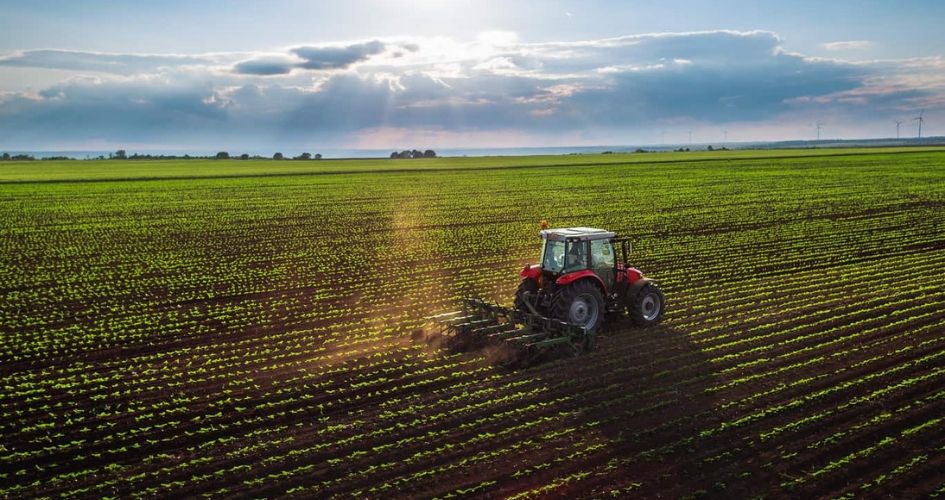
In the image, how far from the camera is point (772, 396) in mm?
11961

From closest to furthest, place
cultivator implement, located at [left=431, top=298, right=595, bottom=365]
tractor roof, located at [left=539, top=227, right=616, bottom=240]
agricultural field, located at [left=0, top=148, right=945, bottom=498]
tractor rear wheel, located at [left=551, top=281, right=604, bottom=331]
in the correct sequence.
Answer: agricultural field, located at [left=0, top=148, right=945, bottom=498], cultivator implement, located at [left=431, top=298, right=595, bottom=365], tractor rear wheel, located at [left=551, top=281, right=604, bottom=331], tractor roof, located at [left=539, top=227, right=616, bottom=240]

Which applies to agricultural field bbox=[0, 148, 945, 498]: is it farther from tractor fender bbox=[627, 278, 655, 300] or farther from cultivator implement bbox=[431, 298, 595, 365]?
tractor fender bbox=[627, 278, 655, 300]

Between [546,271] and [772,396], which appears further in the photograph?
[546,271]

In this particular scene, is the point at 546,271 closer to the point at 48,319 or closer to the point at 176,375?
the point at 176,375

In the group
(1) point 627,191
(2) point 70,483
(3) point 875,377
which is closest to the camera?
(2) point 70,483

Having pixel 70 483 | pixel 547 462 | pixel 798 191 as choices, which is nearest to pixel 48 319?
pixel 70 483

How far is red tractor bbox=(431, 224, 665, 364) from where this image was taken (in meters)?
13.9

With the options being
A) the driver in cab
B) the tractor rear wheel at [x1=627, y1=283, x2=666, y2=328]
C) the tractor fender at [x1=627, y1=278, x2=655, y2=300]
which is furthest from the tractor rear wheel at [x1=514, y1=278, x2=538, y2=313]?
the tractor rear wheel at [x1=627, y1=283, x2=666, y2=328]

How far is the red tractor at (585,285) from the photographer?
14539 mm

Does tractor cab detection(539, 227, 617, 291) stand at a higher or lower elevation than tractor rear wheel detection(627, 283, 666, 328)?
higher

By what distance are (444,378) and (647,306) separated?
5.34 m

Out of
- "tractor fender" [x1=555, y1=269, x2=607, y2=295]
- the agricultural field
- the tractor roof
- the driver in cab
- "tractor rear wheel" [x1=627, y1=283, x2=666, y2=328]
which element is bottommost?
the agricultural field

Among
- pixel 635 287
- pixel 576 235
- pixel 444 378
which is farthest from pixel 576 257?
pixel 444 378

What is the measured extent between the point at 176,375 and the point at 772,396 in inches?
417
